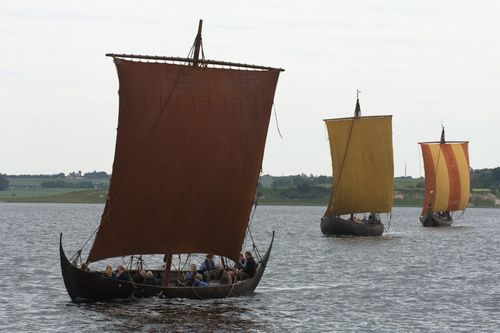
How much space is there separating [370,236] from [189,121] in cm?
6420

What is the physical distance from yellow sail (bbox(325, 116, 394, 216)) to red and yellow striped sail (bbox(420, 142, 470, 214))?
1162 inches

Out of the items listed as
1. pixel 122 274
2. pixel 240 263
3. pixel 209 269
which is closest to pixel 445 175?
pixel 240 263

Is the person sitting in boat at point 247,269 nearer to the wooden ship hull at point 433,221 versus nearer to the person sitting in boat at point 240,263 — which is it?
the person sitting in boat at point 240,263

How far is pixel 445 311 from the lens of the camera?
5225 cm

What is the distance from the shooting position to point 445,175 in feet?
453

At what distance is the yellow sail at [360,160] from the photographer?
106m

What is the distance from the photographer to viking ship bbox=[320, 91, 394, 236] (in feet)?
349

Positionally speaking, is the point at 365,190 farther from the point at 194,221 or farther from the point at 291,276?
the point at 194,221

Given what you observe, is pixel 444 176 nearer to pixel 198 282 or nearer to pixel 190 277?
pixel 190 277

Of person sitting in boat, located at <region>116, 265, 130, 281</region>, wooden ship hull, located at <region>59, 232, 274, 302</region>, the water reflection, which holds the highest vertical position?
person sitting in boat, located at <region>116, 265, 130, 281</region>

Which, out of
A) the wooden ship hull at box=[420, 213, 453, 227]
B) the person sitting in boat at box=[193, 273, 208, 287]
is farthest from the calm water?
the wooden ship hull at box=[420, 213, 453, 227]

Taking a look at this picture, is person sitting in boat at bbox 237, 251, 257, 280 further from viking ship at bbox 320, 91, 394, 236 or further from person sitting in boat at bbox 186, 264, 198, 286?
viking ship at bbox 320, 91, 394, 236

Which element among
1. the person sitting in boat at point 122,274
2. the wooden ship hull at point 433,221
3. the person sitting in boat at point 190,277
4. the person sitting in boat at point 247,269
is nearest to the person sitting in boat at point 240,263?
the person sitting in boat at point 247,269

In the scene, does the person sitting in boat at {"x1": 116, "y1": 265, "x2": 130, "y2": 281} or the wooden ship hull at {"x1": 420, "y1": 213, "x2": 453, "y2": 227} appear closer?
the person sitting in boat at {"x1": 116, "y1": 265, "x2": 130, "y2": 281}
